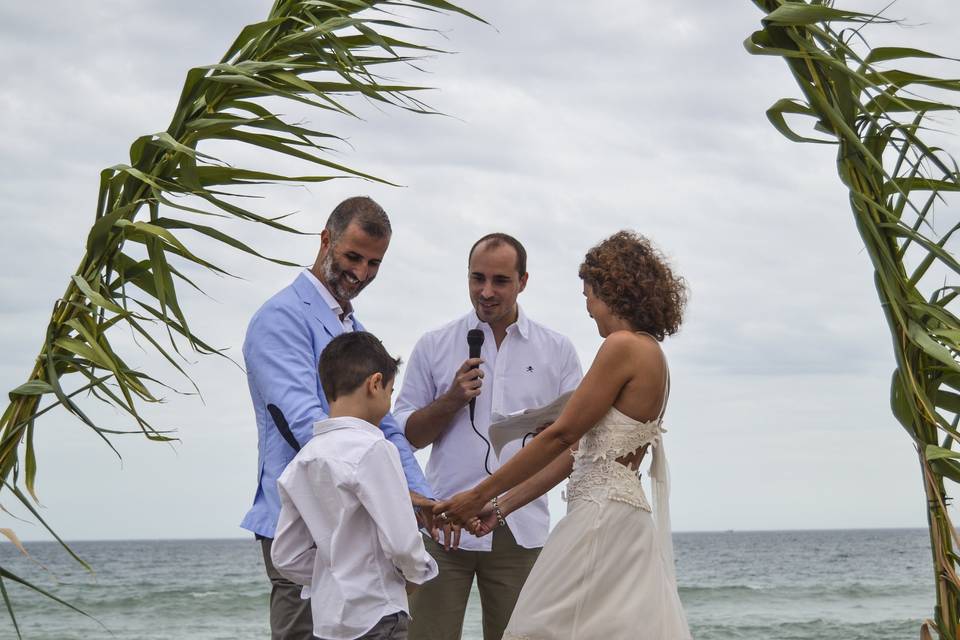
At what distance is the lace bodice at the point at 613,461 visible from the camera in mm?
3420

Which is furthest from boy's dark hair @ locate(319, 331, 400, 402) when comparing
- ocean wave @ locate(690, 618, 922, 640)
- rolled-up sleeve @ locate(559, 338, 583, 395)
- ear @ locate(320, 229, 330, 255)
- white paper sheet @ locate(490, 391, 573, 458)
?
ocean wave @ locate(690, 618, 922, 640)

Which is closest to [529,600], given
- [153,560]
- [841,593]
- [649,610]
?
[649,610]

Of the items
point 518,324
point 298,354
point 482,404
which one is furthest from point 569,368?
point 298,354

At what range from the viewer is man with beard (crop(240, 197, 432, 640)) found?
125 inches

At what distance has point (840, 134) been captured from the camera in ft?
8.85

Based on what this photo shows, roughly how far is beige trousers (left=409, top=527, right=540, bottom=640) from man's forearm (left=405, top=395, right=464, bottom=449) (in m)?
0.47

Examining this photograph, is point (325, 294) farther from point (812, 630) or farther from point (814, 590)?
point (814, 590)

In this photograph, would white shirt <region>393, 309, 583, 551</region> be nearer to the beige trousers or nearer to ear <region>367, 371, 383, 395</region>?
the beige trousers

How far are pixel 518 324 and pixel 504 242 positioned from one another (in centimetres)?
40

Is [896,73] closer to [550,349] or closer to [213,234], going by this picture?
[213,234]

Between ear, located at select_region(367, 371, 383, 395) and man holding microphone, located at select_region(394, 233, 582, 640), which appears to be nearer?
ear, located at select_region(367, 371, 383, 395)

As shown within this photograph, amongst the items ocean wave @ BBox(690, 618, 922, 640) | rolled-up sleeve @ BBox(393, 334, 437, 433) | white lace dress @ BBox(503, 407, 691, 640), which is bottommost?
ocean wave @ BBox(690, 618, 922, 640)

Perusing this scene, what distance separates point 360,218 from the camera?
3.48 metres

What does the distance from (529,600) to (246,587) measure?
84.2ft
